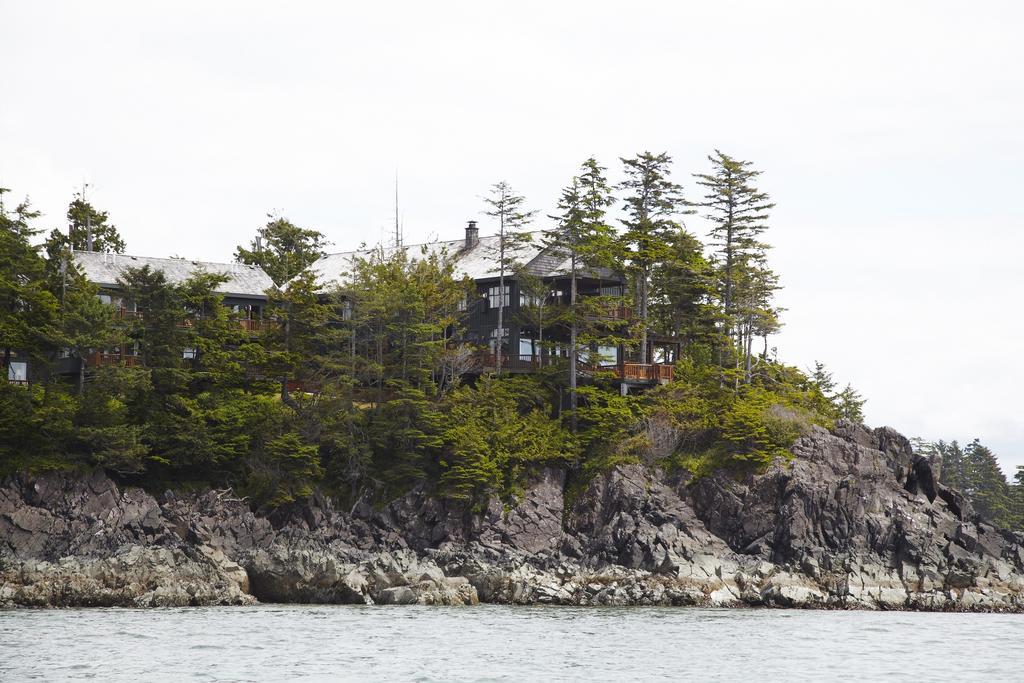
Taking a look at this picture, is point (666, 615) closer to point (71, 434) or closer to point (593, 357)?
point (593, 357)

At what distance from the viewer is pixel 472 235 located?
9000cm

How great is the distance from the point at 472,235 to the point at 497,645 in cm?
4417

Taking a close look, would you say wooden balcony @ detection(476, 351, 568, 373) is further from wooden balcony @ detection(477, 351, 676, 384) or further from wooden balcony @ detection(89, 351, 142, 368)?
wooden balcony @ detection(89, 351, 142, 368)

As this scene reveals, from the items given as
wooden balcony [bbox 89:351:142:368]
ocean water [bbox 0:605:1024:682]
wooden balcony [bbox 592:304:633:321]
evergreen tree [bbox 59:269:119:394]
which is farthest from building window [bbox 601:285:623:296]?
evergreen tree [bbox 59:269:119:394]

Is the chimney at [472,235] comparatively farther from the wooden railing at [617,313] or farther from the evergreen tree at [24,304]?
the evergreen tree at [24,304]

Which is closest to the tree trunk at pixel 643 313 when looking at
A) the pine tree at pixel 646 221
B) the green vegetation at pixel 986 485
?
the pine tree at pixel 646 221

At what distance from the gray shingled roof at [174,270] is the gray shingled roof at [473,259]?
4407 mm

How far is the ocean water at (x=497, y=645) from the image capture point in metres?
43.7

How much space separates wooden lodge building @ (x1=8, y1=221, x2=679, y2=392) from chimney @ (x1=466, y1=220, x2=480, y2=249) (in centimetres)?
7

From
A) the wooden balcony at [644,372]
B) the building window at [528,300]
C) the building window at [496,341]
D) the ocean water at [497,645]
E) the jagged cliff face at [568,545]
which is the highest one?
the building window at [528,300]

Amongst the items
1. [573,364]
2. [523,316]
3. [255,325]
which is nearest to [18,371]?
[255,325]

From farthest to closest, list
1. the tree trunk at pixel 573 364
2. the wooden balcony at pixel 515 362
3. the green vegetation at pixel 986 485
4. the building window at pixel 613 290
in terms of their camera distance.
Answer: the green vegetation at pixel 986 485
the building window at pixel 613 290
the wooden balcony at pixel 515 362
the tree trunk at pixel 573 364

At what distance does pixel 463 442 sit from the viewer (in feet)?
240

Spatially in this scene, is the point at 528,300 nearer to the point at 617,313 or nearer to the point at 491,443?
the point at 617,313
